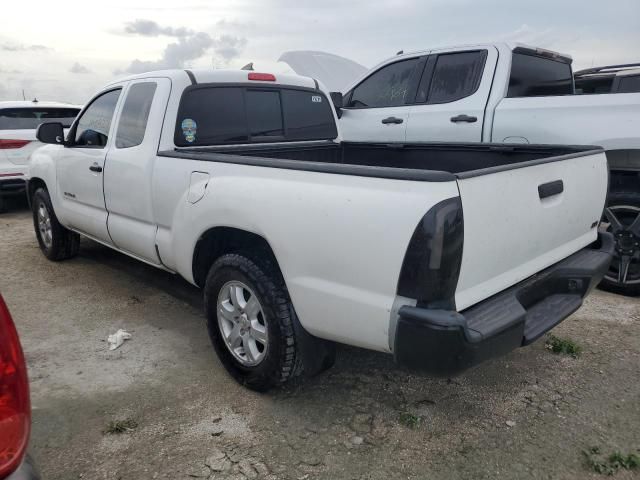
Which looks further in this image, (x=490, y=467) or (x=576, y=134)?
(x=576, y=134)

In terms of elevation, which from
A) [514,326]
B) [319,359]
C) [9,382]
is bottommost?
[319,359]

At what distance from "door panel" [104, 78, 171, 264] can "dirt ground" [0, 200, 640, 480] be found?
69cm

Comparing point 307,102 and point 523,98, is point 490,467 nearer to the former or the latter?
point 307,102

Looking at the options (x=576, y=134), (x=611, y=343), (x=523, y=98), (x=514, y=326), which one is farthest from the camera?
(x=523, y=98)

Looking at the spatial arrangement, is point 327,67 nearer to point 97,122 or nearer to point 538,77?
point 538,77

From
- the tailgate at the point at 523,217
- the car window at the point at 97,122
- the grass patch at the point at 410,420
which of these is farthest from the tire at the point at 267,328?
the car window at the point at 97,122

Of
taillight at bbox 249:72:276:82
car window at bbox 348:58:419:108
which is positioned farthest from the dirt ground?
car window at bbox 348:58:419:108

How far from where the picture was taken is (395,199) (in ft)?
6.72

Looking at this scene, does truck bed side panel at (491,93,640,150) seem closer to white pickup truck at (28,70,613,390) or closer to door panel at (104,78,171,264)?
white pickup truck at (28,70,613,390)

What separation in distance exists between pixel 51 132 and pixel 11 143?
11.9ft

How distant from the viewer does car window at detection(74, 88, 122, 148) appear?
415cm

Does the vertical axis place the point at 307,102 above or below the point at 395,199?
above

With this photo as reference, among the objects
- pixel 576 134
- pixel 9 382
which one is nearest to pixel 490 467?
pixel 9 382

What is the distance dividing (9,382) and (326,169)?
1418mm
